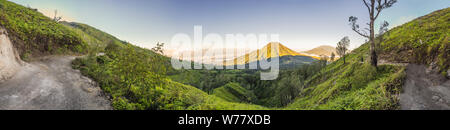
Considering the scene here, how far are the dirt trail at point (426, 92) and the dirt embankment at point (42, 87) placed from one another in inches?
615

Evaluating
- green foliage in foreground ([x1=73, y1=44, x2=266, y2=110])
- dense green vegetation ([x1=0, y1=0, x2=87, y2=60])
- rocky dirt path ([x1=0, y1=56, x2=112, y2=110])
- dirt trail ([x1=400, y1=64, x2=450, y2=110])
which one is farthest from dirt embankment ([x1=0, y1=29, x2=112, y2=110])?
dirt trail ([x1=400, y1=64, x2=450, y2=110])

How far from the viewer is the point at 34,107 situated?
20.1 feet

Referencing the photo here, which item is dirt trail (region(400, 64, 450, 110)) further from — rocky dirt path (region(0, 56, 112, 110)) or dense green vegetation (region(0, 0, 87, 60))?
dense green vegetation (region(0, 0, 87, 60))

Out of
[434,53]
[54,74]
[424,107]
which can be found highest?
[434,53]

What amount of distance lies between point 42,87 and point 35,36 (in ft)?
24.9

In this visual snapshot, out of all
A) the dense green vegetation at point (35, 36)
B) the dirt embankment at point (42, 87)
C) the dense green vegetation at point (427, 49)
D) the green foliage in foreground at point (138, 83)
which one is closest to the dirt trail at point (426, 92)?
the dense green vegetation at point (427, 49)

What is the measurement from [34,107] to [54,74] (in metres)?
4.07

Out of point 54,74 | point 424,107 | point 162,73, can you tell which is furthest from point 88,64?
point 424,107

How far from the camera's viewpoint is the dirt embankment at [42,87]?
249 inches

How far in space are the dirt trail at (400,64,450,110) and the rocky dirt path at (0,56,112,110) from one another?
15658 mm

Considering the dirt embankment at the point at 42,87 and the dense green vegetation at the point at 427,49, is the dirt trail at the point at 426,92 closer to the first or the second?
the dense green vegetation at the point at 427,49

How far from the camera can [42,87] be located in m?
7.29

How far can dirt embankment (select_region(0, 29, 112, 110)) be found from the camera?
633 cm
